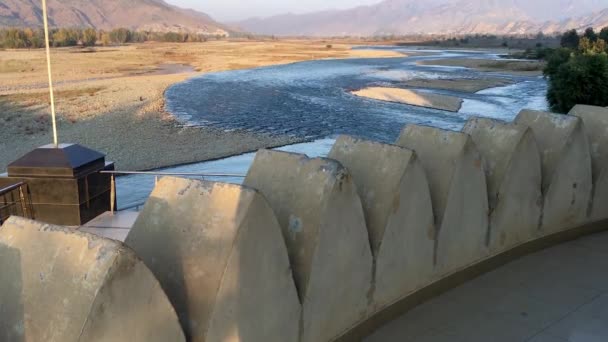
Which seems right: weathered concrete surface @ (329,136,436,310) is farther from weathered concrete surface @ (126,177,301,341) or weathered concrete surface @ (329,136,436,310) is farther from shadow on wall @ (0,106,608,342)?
weathered concrete surface @ (126,177,301,341)

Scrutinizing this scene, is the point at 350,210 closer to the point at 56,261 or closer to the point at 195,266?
the point at 195,266

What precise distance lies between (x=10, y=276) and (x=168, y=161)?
2388cm

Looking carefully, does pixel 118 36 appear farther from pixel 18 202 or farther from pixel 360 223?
pixel 360 223

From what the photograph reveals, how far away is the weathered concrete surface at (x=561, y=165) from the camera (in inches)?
249

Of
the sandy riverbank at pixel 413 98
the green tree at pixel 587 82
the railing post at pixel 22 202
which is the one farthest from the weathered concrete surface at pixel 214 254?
the sandy riverbank at pixel 413 98

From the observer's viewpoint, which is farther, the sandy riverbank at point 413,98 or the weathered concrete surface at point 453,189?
the sandy riverbank at point 413,98

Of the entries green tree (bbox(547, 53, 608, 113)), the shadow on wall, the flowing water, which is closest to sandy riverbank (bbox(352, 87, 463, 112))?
the flowing water

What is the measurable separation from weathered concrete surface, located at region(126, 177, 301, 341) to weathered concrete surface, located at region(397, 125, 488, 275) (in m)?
2.08

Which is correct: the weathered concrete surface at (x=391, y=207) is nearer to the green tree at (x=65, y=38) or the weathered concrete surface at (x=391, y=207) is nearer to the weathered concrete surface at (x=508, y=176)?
the weathered concrete surface at (x=508, y=176)

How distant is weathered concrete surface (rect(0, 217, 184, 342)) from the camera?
9.07 feet

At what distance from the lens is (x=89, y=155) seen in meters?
6.82

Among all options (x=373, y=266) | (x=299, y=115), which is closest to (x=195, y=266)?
(x=373, y=266)

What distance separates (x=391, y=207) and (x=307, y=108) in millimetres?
37953

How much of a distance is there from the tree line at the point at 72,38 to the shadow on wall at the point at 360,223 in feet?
345
